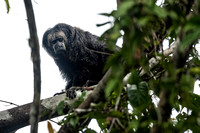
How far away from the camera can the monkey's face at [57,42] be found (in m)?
6.42

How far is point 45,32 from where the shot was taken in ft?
23.7

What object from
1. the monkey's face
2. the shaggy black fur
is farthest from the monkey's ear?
the monkey's face

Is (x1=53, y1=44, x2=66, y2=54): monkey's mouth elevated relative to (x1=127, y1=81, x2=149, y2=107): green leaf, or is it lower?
elevated

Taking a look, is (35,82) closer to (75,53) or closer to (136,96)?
(136,96)

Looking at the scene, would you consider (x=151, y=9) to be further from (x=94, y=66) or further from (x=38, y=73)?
(x=94, y=66)

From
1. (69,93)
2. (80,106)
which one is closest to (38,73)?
(80,106)

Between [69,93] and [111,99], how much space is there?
1793 mm

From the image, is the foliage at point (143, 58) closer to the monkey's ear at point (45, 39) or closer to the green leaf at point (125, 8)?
the green leaf at point (125, 8)

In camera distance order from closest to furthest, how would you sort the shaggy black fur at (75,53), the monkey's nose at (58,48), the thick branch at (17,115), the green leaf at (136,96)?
1. the green leaf at (136,96)
2. the thick branch at (17,115)
3. the shaggy black fur at (75,53)
4. the monkey's nose at (58,48)

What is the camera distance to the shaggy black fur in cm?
626

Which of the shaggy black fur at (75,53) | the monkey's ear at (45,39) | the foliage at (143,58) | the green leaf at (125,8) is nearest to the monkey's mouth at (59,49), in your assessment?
the shaggy black fur at (75,53)

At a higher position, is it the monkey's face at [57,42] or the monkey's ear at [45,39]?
the monkey's ear at [45,39]

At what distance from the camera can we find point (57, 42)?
6.65 meters

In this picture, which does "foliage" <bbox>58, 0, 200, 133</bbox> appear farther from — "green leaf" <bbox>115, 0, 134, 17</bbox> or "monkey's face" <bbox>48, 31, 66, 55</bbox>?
"monkey's face" <bbox>48, 31, 66, 55</bbox>
